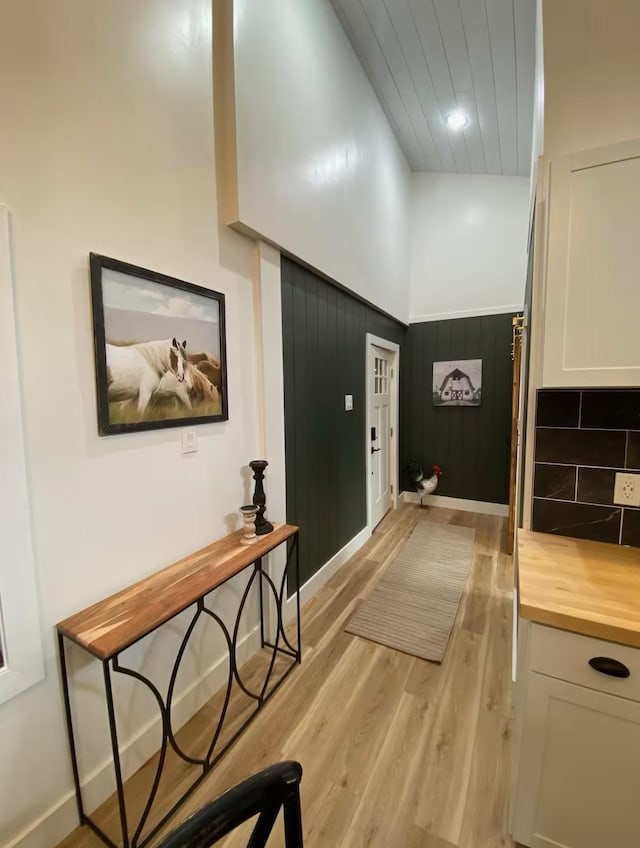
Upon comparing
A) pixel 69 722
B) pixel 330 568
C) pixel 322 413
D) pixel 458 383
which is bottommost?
pixel 330 568

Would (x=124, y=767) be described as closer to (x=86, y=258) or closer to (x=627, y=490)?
(x=86, y=258)

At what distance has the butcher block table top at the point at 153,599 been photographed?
1133 millimetres

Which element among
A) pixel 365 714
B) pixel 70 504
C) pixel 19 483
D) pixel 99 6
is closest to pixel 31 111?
pixel 99 6

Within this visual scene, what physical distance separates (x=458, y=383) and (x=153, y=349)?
3745 millimetres

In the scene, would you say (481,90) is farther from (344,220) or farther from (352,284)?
(352,284)

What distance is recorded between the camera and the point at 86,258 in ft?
4.09

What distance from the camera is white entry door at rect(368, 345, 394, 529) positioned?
3695 millimetres

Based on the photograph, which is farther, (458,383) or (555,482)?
(458,383)

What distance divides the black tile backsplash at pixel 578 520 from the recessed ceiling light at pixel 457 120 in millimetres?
3507

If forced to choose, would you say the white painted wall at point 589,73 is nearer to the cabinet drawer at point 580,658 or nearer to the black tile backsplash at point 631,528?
the black tile backsplash at point 631,528

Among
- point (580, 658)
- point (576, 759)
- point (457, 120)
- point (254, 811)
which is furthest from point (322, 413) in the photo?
point (457, 120)

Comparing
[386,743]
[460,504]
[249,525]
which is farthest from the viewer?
[460,504]

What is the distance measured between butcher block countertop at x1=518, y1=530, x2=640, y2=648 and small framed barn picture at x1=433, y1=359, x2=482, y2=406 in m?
3.02

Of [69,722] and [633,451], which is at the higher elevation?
[633,451]
